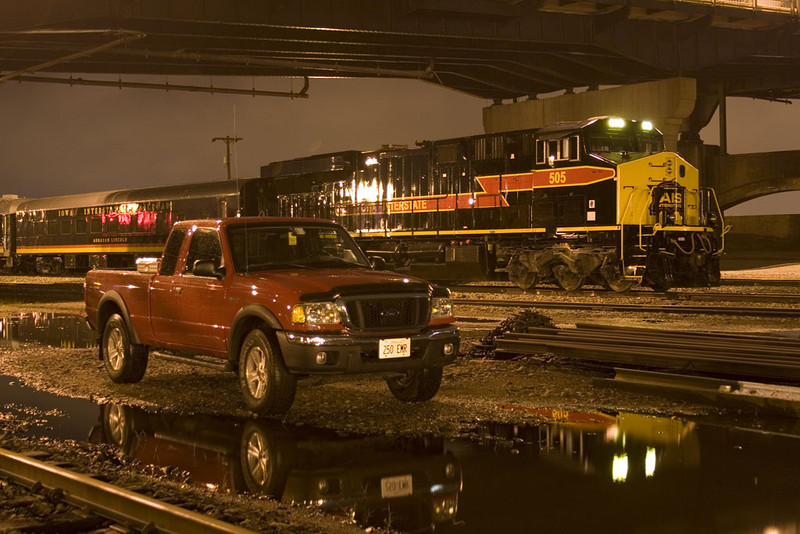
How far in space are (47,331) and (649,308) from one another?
1140 centimetres

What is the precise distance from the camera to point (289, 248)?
9.28 meters

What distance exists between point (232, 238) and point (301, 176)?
2217 centimetres

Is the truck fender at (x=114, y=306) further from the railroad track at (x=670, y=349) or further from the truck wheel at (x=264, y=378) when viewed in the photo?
the railroad track at (x=670, y=349)

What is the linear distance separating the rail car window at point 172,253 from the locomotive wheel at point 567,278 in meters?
14.8

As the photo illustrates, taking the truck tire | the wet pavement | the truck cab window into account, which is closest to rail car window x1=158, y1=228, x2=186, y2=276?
the truck cab window

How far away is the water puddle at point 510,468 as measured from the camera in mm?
5254

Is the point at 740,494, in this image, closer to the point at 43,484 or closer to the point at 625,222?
the point at 43,484

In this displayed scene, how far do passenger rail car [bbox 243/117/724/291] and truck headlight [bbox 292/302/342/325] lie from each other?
14.7 metres

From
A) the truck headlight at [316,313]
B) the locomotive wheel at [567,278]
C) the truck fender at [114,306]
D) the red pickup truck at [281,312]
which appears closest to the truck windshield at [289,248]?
the red pickup truck at [281,312]

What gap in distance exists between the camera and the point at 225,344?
28.7 feet

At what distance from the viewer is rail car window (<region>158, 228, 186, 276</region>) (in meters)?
9.74

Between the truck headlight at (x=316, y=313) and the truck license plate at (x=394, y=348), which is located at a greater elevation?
the truck headlight at (x=316, y=313)

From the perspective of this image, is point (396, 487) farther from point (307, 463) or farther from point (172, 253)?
point (172, 253)

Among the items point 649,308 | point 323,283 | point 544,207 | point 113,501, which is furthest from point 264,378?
point 544,207
